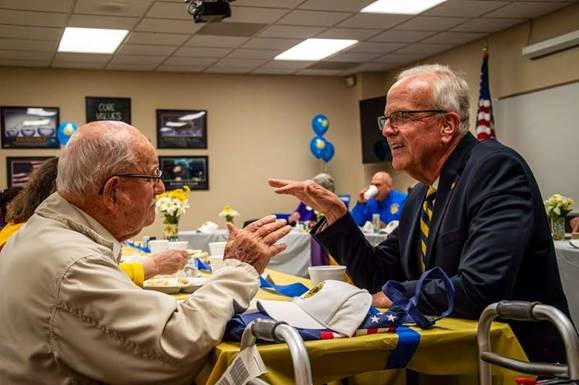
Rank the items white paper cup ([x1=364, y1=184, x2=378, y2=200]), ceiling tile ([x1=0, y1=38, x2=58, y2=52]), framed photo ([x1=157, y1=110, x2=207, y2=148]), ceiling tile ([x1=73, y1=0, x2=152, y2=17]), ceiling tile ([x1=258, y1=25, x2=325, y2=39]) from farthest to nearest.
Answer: framed photo ([x1=157, y1=110, x2=207, y2=148]) < ceiling tile ([x1=0, y1=38, x2=58, y2=52]) < white paper cup ([x1=364, y1=184, x2=378, y2=200]) < ceiling tile ([x1=258, y1=25, x2=325, y2=39]) < ceiling tile ([x1=73, y1=0, x2=152, y2=17])

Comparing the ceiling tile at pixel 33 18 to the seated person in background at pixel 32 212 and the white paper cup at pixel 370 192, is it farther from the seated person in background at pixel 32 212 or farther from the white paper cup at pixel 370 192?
the seated person in background at pixel 32 212

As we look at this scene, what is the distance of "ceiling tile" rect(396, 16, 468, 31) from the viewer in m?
7.02

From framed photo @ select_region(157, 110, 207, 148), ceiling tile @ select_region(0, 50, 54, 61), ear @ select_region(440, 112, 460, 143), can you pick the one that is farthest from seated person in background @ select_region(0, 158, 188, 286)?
framed photo @ select_region(157, 110, 207, 148)

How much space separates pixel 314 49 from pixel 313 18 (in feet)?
5.08

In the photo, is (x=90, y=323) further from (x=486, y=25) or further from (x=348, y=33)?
(x=486, y=25)

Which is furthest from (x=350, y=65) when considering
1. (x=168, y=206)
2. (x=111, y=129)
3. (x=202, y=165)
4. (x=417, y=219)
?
(x=111, y=129)

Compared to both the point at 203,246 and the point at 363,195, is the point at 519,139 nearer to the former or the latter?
the point at 363,195

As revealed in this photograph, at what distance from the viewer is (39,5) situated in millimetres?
6082

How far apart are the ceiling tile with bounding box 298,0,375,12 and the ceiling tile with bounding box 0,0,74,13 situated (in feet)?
6.62

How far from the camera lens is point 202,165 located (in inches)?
381

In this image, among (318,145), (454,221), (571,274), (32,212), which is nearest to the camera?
(454,221)

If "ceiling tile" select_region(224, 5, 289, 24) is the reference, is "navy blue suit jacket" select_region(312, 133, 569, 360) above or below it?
below

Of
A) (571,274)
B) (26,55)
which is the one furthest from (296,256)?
(26,55)

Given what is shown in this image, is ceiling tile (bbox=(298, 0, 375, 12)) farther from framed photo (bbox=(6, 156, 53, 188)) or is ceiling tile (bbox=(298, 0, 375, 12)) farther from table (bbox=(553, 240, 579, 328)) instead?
framed photo (bbox=(6, 156, 53, 188))
